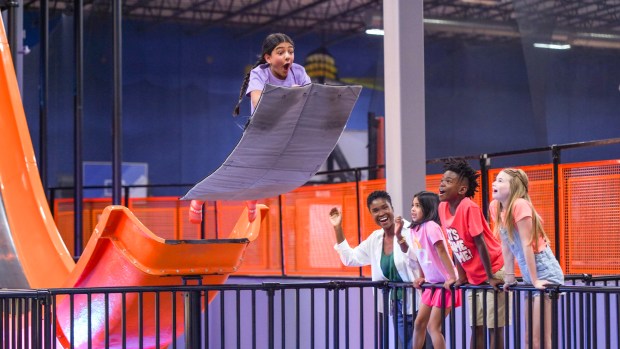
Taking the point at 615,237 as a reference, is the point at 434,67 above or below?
above

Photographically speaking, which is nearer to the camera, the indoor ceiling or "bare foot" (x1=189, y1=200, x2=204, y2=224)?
"bare foot" (x1=189, y1=200, x2=204, y2=224)

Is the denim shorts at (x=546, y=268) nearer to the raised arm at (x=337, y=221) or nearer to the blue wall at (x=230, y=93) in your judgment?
the raised arm at (x=337, y=221)

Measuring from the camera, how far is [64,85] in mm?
23656

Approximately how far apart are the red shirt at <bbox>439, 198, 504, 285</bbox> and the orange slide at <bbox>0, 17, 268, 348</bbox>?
1.51 meters

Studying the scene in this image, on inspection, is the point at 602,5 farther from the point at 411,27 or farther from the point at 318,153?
the point at 318,153

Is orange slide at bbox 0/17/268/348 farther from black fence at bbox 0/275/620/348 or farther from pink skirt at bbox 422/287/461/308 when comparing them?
pink skirt at bbox 422/287/461/308

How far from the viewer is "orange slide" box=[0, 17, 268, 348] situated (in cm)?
672

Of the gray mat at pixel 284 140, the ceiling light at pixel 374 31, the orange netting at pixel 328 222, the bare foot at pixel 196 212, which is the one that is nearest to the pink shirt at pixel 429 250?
the gray mat at pixel 284 140

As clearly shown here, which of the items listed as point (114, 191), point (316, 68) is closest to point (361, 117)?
point (316, 68)

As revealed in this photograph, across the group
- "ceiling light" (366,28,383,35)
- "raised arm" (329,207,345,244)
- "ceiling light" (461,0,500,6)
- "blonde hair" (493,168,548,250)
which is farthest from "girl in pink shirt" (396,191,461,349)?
"ceiling light" (366,28,383,35)

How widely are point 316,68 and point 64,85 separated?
6.05 metres

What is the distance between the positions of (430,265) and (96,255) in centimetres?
240

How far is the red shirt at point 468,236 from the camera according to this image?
6.02 m

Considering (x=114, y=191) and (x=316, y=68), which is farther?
(x=316, y=68)
